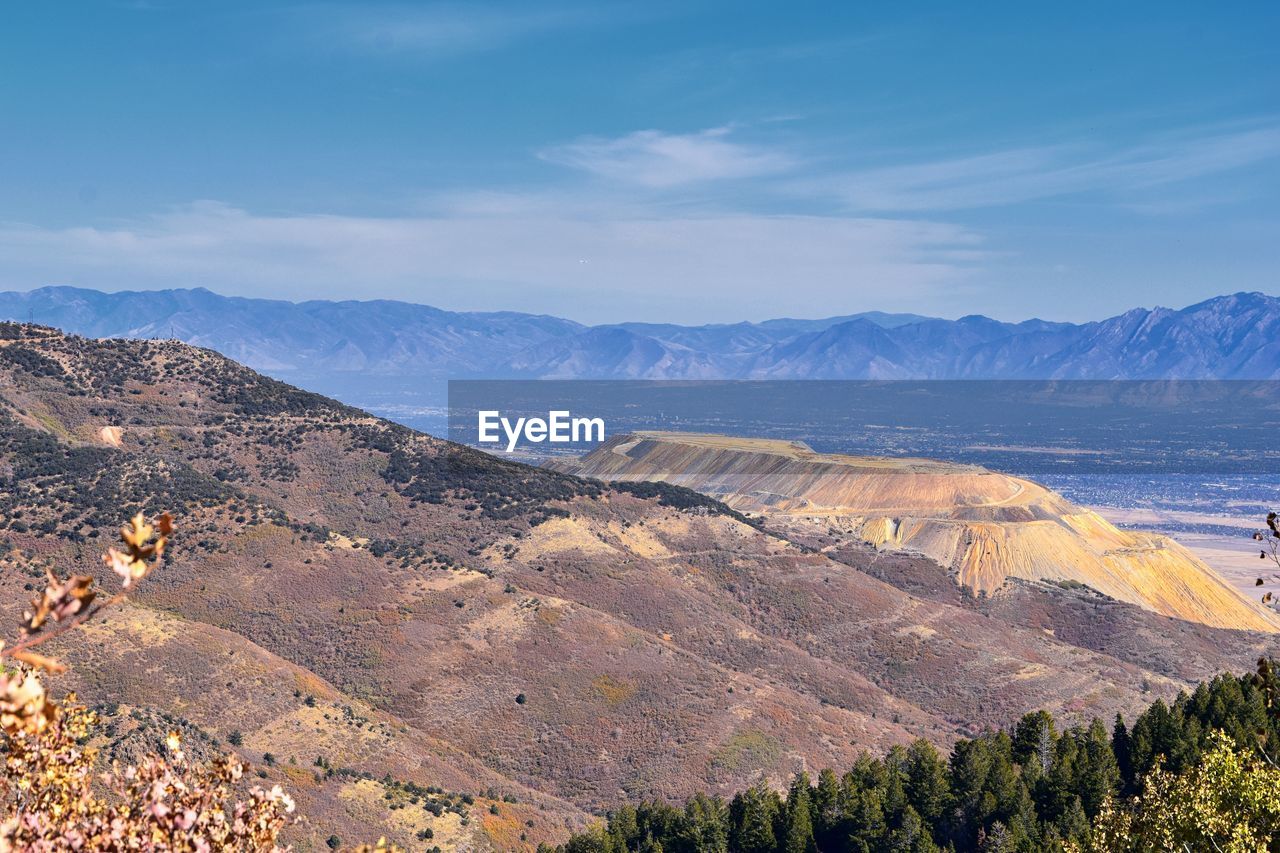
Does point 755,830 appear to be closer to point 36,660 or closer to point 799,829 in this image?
point 799,829

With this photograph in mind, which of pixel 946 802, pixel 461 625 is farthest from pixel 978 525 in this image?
pixel 946 802

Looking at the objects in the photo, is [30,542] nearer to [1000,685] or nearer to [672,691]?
[672,691]

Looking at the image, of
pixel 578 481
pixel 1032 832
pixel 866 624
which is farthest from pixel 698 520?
pixel 1032 832

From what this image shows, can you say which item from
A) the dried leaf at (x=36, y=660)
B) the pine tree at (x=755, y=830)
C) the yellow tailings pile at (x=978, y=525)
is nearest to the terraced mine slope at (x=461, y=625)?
the yellow tailings pile at (x=978, y=525)

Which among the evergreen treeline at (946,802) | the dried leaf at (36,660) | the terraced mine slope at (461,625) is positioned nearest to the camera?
the dried leaf at (36,660)

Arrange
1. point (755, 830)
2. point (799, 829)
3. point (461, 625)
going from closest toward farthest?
point (799, 829), point (755, 830), point (461, 625)

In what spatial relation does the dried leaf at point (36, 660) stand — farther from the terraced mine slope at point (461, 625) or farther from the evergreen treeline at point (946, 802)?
the terraced mine slope at point (461, 625)
